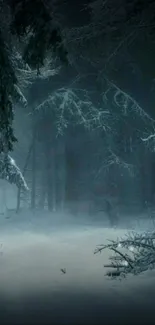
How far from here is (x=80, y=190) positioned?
25.4 m

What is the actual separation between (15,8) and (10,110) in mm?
1786

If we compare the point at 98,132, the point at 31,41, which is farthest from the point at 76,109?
the point at 31,41

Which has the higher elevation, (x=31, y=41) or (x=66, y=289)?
(x=31, y=41)

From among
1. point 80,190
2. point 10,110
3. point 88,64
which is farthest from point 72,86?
point 10,110

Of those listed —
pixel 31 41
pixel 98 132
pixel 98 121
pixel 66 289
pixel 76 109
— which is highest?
pixel 76 109

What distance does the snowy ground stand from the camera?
814 centimetres

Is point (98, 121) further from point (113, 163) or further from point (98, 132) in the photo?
point (113, 163)

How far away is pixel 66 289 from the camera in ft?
33.2

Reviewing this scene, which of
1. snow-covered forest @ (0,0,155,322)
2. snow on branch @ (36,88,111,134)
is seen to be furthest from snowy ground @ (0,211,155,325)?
snow on branch @ (36,88,111,134)

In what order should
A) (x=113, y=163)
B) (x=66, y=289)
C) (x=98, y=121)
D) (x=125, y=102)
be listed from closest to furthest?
(x=66, y=289)
(x=125, y=102)
(x=98, y=121)
(x=113, y=163)

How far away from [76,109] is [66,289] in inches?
533

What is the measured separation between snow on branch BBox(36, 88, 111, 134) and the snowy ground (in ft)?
22.5

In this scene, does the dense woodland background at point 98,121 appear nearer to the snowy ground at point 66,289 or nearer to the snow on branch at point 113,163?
the snow on branch at point 113,163

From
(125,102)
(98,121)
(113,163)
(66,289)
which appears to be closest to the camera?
(66,289)
